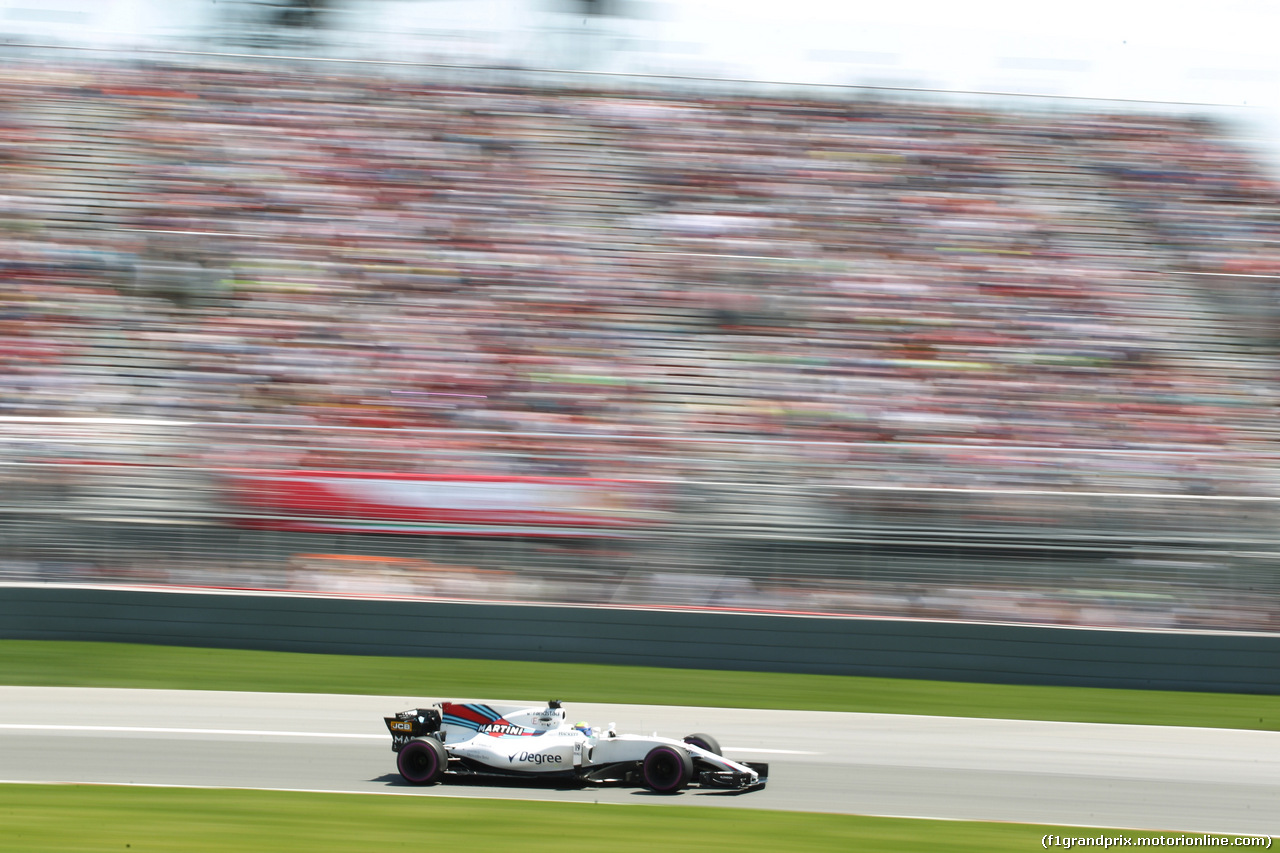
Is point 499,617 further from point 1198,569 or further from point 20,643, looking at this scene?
point 1198,569

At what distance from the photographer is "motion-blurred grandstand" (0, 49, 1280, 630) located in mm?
8352

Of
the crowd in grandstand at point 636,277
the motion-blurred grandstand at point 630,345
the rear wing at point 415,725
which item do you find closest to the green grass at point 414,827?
the rear wing at point 415,725

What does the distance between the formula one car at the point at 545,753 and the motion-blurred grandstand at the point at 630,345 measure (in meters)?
2.92

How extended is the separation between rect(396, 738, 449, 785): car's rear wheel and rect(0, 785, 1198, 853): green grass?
135 millimetres

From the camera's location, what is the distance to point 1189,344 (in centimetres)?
1210

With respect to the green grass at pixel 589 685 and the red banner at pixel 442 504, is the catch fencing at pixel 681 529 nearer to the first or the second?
the red banner at pixel 442 504

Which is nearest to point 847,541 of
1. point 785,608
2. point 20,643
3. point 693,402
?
point 785,608

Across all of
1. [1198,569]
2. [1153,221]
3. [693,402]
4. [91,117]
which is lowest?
[1198,569]

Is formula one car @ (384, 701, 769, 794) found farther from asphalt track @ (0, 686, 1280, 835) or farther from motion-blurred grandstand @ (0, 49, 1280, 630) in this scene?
motion-blurred grandstand @ (0, 49, 1280, 630)

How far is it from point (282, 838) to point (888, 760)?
3.15m

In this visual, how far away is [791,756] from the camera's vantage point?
263 inches

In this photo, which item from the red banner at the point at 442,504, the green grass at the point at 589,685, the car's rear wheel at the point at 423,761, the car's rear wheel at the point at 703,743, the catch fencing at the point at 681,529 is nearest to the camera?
the car's rear wheel at the point at 423,761

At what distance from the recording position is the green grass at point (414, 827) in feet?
15.7

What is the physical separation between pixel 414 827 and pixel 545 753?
0.72m
